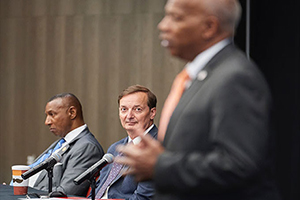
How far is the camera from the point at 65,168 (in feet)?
12.2

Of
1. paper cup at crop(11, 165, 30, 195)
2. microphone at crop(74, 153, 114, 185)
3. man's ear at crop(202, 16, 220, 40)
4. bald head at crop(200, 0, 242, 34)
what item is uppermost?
bald head at crop(200, 0, 242, 34)

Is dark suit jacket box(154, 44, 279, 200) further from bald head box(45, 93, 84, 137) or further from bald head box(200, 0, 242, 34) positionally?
bald head box(45, 93, 84, 137)

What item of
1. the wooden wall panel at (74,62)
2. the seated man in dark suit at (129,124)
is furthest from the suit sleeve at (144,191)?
the wooden wall panel at (74,62)

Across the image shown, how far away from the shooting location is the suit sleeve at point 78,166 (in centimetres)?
346

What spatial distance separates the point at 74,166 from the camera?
11.9 feet

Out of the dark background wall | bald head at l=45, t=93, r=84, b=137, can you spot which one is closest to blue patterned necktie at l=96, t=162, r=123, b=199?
bald head at l=45, t=93, r=84, b=137

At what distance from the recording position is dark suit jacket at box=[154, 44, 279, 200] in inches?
42.2

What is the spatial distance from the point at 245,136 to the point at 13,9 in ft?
20.3

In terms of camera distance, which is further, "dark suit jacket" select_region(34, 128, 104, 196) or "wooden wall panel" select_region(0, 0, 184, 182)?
"wooden wall panel" select_region(0, 0, 184, 182)

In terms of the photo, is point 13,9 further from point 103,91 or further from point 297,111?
point 297,111

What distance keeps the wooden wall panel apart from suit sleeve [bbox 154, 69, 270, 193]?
4.82m

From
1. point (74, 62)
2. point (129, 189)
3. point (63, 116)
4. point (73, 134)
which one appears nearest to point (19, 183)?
point (129, 189)

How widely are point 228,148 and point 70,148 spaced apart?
9.60ft

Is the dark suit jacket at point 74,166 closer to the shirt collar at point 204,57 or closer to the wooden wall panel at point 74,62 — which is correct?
the wooden wall panel at point 74,62
